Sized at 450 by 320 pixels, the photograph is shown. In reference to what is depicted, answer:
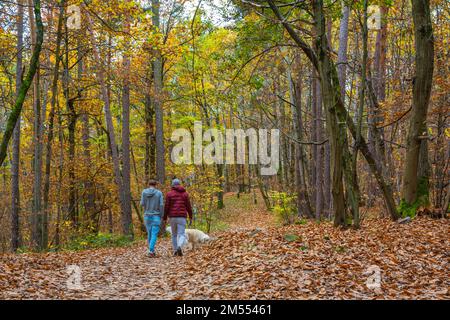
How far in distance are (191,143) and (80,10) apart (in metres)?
16.4

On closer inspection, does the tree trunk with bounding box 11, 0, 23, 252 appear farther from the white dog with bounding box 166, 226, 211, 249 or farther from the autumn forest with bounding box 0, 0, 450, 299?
the white dog with bounding box 166, 226, 211, 249

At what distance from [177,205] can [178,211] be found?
6.7 inches

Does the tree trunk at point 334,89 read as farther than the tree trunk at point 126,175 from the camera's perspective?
No

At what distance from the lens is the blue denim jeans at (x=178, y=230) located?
10.8 m

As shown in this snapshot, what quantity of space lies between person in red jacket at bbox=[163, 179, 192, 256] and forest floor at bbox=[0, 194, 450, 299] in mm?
591

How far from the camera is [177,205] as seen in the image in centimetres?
1085

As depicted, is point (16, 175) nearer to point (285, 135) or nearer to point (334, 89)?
point (285, 135)

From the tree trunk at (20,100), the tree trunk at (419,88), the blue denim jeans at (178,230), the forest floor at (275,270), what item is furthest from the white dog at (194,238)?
the tree trunk at (419,88)

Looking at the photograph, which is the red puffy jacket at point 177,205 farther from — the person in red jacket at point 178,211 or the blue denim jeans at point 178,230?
the blue denim jeans at point 178,230

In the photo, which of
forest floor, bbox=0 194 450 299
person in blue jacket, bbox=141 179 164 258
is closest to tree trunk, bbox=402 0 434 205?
forest floor, bbox=0 194 450 299

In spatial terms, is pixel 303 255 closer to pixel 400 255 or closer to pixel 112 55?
pixel 400 255

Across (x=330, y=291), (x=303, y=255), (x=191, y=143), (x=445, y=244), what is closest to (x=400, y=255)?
(x=445, y=244)

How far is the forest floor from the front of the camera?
234 inches

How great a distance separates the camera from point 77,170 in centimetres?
1800
